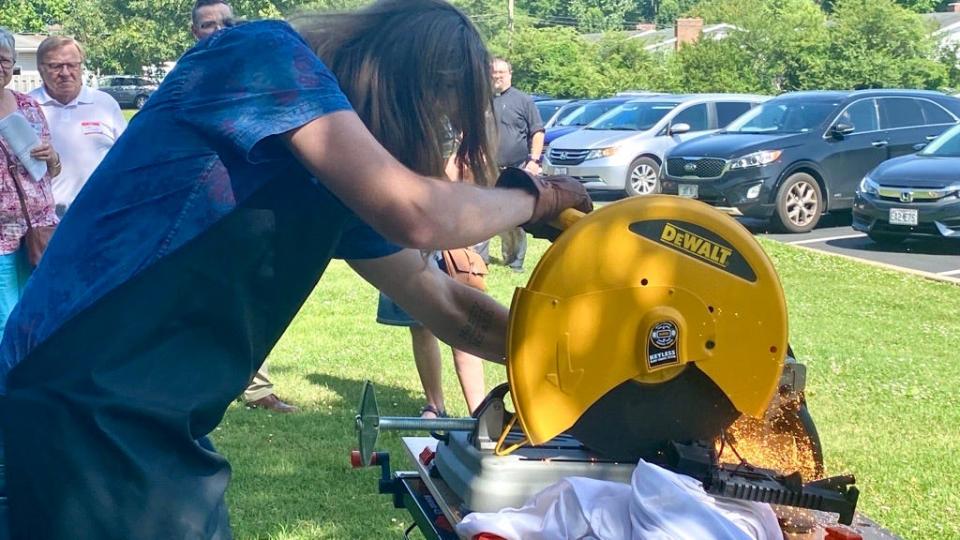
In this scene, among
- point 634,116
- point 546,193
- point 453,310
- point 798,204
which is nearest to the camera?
point 546,193

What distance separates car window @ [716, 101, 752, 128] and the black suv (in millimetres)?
2674

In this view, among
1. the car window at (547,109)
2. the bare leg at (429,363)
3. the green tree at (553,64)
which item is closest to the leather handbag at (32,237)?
the bare leg at (429,363)

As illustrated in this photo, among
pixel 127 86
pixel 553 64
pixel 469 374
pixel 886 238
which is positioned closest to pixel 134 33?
pixel 127 86

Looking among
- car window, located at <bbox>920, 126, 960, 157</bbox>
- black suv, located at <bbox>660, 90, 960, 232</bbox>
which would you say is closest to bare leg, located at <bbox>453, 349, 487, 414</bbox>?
car window, located at <bbox>920, 126, 960, 157</bbox>

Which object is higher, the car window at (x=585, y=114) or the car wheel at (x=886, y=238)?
the car window at (x=585, y=114)

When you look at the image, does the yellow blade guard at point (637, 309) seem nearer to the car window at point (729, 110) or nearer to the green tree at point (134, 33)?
the car window at point (729, 110)

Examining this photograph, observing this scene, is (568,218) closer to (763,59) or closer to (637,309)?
(637,309)

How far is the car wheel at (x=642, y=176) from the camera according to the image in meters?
17.5

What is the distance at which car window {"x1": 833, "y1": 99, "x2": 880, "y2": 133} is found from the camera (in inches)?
575

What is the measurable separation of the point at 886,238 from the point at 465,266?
8.54 m

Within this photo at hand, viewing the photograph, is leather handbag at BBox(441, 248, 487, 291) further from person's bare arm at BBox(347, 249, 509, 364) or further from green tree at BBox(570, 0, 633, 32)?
green tree at BBox(570, 0, 633, 32)

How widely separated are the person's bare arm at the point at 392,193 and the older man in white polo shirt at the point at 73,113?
462cm

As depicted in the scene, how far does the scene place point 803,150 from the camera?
14.1 m

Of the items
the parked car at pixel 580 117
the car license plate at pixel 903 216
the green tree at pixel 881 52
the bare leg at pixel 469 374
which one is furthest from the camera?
the green tree at pixel 881 52
